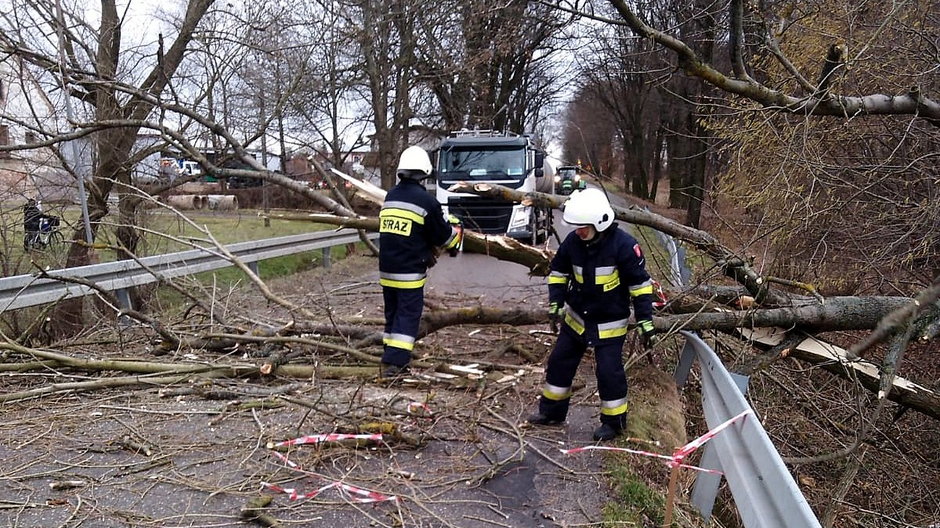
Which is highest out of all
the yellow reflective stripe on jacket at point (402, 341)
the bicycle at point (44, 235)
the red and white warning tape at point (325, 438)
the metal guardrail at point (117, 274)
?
the bicycle at point (44, 235)

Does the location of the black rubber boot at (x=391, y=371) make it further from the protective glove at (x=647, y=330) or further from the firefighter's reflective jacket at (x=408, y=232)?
the protective glove at (x=647, y=330)

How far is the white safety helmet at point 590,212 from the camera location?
401cm

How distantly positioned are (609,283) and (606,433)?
974 millimetres

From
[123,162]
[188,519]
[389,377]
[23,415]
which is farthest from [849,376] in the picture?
[123,162]

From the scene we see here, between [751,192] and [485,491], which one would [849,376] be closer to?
[485,491]

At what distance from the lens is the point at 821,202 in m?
7.45

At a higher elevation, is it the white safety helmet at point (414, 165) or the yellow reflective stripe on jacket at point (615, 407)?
the white safety helmet at point (414, 165)

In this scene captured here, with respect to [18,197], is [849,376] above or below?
below

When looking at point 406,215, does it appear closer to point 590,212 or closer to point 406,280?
point 406,280

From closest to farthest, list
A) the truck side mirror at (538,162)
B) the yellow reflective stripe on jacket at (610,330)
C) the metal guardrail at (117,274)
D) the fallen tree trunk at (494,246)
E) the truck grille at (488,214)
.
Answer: the yellow reflective stripe on jacket at (610,330), the metal guardrail at (117,274), the fallen tree trunk at (494,246), the truck grille at (488,214), the truck side mirror at (538,162)

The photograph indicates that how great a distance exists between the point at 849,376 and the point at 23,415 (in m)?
5.96

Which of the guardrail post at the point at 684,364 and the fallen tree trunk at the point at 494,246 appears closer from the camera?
the guardrail post at the point at 684,364

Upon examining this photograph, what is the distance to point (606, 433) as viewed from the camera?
4.01 metres

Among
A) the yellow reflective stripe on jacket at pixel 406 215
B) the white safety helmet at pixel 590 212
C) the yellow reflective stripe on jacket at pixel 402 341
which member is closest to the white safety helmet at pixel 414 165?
the yellow reflective stripe on jacket at pixel 406 215
